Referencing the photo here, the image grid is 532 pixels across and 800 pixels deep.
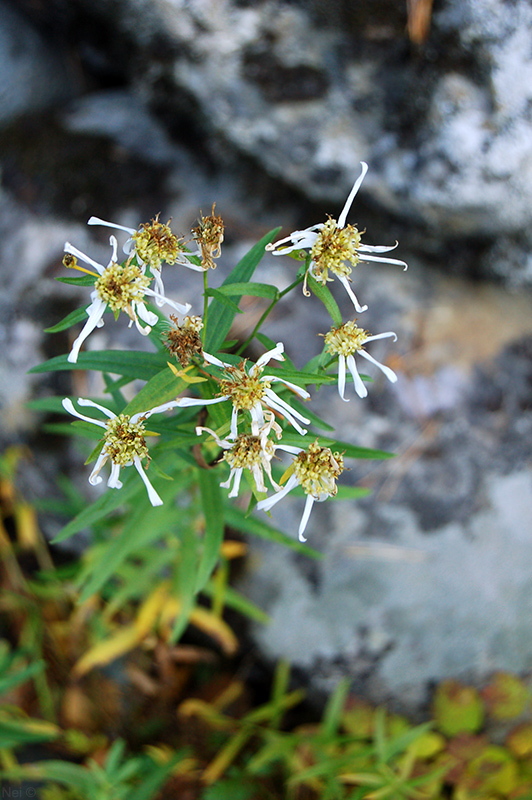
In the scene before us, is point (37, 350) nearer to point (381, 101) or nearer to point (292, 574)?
point (292, 574)

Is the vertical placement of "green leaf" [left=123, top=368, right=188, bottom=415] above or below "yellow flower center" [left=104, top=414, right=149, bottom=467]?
above

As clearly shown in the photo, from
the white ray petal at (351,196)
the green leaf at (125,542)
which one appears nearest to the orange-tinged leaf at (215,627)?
the green leaf at (125,542)

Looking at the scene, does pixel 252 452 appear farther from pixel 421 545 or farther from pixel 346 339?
pixel 421 545

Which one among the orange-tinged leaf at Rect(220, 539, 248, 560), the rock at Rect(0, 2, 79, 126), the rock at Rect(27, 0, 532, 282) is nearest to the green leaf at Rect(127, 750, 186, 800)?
the orange-tinged leaf at Rect(220, 539, 248, 560)

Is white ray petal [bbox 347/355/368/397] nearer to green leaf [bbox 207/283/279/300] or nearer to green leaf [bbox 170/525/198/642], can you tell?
green leaf [bbox 207/283/279/300]

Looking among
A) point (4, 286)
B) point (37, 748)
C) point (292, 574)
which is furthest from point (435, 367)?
point (37, 748)

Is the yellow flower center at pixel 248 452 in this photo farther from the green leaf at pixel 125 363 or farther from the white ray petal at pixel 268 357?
the green leaf at pixel 125 363
